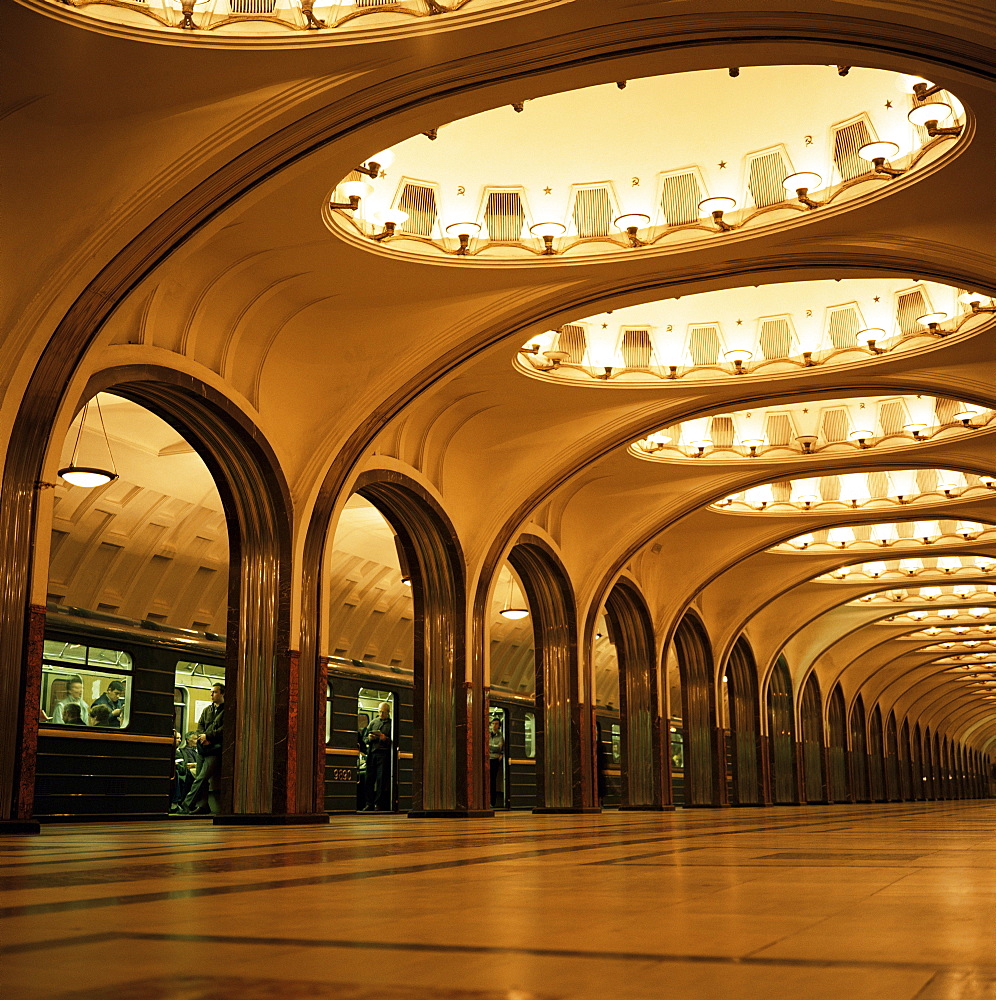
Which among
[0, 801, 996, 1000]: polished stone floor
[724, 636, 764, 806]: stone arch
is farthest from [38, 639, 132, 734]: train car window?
[724, 636, 764, 806]: stone arch

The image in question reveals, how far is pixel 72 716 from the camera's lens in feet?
64.3

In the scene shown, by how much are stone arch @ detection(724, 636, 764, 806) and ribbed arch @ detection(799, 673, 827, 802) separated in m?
6.02

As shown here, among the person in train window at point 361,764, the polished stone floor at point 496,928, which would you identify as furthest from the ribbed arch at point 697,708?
the polished stone floor at point 496,928

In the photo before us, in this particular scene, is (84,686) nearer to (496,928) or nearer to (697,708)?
(496,928)

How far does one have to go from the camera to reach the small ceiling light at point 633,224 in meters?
14.5

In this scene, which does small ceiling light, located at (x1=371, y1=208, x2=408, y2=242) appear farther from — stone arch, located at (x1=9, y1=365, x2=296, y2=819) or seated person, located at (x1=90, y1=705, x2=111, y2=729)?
seated person, located at (x1=90, y1=705, x2=111, y2=729)

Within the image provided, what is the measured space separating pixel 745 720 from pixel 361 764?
47.2 ft

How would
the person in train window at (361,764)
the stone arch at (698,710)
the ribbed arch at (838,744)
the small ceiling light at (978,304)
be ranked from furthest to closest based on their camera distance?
the ribbed arch at (838,744), the stone arch at (698,710), the person in train window at (361,764), the small ceiling light at (978,304)

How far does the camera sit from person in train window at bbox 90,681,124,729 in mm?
20297

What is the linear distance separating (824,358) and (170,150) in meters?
11.7

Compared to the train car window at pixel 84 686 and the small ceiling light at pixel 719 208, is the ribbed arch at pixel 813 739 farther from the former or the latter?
the small ceiling light at pixel 719 208

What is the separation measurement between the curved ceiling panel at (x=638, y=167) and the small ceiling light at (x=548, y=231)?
0.01m

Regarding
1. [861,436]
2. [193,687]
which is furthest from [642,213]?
[193,687]

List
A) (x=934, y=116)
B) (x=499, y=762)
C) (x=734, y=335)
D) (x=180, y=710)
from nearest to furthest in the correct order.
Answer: (x=934, y=116)
(x=734, y=335)
(x=180, y=710)
(x=499, y=762)
